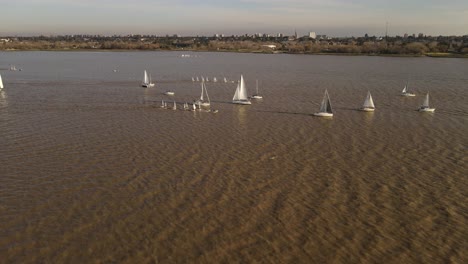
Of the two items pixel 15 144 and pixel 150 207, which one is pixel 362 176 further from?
pixel 15 144

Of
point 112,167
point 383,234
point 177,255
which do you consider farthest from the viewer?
point 112,167

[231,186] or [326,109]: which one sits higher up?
[326,109]

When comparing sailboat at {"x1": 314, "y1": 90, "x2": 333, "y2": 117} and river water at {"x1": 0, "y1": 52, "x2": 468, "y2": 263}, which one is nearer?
river water at {"x1": 0, "y1": 52, "x2": 468, "y2": 263}

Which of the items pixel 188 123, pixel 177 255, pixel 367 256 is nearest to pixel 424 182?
pixel 367 256

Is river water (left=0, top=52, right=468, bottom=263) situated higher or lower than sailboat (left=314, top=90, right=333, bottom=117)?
lower

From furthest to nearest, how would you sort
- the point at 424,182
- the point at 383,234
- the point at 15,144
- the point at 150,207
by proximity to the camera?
1. the point at 15,144
2. the point at 424,182
3. the point at 150,207
4. the point at 383,234

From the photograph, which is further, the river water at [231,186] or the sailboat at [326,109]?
the sailboat at [326,109]

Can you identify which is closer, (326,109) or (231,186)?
(231,186)

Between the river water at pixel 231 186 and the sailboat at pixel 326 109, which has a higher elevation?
the sailboat at pixel 326 109
